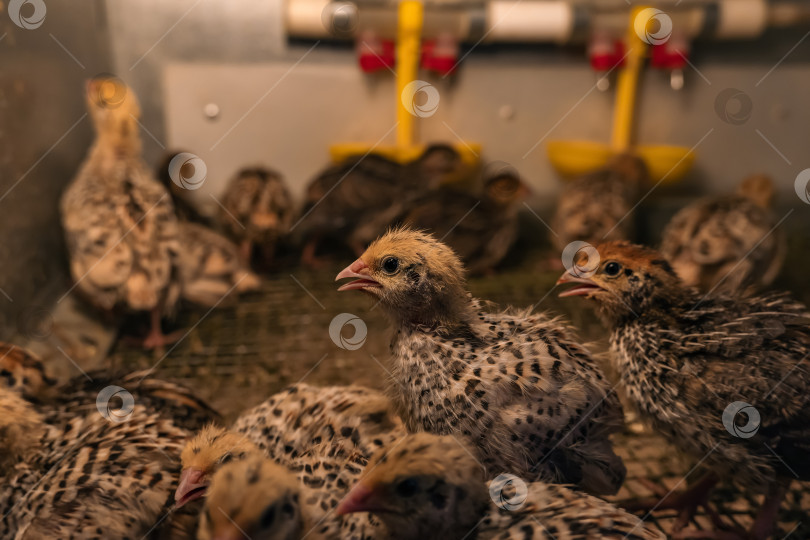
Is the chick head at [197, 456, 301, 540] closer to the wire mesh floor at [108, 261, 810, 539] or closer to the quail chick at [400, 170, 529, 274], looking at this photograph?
the wire mesh floor at [108, 261, 810, 539]

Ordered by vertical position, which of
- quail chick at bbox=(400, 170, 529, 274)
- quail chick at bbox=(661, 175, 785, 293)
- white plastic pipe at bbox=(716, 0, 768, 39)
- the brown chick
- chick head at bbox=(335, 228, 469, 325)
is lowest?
the brown chick

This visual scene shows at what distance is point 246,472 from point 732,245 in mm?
2522

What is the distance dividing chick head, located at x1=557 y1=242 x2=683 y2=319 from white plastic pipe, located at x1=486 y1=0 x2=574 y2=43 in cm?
211

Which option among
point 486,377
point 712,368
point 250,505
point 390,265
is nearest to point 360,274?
point 390,265

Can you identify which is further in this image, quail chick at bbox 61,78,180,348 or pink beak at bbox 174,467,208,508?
quail chick at bbox 61,78,180,348

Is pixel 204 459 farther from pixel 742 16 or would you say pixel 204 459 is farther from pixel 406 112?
pixel 742 16

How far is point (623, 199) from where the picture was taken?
356cm

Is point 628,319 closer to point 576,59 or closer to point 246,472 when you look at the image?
point 246,472

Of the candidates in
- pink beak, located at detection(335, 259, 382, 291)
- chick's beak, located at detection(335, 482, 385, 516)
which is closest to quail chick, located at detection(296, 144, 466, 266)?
pink beak, located at detection(335, 259, 382, 291)

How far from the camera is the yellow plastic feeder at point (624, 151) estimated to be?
3.81m

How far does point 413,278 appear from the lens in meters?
1.51

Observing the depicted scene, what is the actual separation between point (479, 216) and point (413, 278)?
219 cm

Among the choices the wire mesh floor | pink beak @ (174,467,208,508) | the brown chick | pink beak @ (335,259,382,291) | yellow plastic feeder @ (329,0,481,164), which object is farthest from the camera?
yellow plastic feeder @ (329,0,481,164)

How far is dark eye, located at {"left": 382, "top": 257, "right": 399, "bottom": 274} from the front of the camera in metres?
1.53
